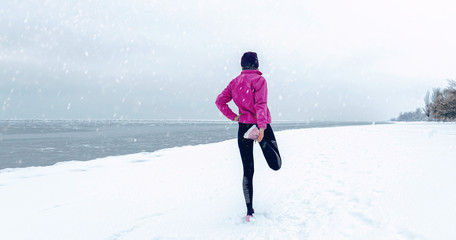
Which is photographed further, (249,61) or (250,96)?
(249,61)

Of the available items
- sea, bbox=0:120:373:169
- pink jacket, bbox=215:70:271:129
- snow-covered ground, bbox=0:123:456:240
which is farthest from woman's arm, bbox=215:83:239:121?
sea, bbox=0:120:373:169

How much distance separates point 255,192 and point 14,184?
515 centimetres

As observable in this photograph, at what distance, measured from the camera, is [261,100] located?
10.5 feet

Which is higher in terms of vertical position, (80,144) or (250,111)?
(250,111)

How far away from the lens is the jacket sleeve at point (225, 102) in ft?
11.4

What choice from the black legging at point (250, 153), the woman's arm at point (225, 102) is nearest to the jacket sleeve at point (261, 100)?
the black legging at point (250, 153)

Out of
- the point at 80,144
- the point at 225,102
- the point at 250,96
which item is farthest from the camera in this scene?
the point at 80,144

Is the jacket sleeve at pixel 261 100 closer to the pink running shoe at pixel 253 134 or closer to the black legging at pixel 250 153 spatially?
the pink running shoe at pixel 253 134

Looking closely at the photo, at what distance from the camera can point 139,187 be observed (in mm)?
5176

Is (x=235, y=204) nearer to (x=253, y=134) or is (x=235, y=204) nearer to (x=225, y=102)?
(x=253, y=134)

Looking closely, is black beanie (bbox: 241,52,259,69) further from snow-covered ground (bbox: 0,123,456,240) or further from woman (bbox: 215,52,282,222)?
snow-covered ground (bbox: 0,123,456,240)

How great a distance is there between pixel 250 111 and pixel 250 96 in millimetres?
196

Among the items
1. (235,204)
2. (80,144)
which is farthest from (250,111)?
(80,144)

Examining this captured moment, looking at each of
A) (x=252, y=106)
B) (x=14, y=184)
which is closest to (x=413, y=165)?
(x=252, y=106)
